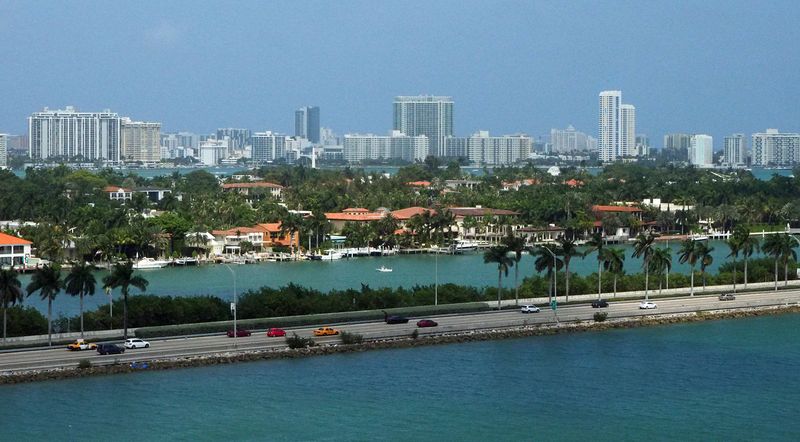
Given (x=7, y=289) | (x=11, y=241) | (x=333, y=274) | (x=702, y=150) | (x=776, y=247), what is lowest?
(x=333, y=274)

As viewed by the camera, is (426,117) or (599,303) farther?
(426,117)

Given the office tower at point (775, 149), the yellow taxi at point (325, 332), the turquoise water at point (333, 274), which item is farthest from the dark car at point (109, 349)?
the office tower at point (775, 149)

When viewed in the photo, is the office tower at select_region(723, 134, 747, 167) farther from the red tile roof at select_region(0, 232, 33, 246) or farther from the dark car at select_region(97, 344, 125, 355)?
the dark car at select_region(97, 344, 125, 355)

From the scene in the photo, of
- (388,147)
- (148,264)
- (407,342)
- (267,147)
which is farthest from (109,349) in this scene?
(267,147)

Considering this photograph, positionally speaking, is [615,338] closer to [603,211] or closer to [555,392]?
[555,392]

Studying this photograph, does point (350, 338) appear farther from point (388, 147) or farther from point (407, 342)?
→ point (388, 147)

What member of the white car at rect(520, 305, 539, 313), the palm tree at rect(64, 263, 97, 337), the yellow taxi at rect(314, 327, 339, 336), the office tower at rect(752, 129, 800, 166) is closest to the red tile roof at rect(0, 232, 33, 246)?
the palm tree at rect(64, 263, 97, 337)
